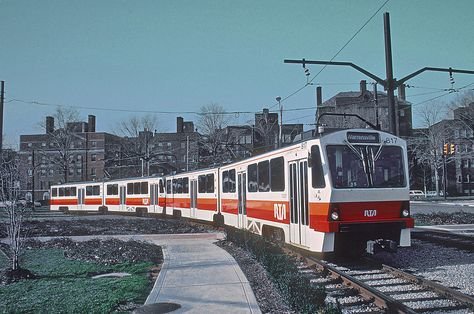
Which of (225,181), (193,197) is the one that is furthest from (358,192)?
(193,197)

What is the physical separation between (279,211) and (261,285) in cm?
463

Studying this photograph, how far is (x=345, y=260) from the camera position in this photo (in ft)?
39.3

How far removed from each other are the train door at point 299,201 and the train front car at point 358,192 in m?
0.39

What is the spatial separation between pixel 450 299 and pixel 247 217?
960 centimetres

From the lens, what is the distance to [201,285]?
8.61 meters

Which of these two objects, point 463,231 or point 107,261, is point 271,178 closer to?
point 107,261

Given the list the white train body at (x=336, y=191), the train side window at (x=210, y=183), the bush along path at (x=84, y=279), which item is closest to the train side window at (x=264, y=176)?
the white train body at (x=336, y=191)

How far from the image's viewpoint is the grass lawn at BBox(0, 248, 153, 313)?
7132 millimetres

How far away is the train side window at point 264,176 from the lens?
Answer: 553 inches

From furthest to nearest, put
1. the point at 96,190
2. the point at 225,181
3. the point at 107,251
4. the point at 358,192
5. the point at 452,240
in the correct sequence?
the point at 96,190
the point at 225,181
the point at 452,240
the point at 107,251
the point at 358,192

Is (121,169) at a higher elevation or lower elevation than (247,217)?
higher

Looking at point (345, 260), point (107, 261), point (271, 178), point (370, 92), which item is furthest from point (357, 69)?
point (370, 92)

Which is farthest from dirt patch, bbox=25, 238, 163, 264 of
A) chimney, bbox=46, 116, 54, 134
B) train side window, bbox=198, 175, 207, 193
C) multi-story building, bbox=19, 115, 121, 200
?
multi-story building, bbox=19, 115, 121, 200

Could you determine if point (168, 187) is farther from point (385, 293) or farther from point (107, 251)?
point (385, 293)
